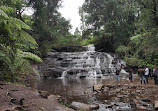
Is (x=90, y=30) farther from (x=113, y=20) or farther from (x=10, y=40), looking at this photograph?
(x=10, y=40)

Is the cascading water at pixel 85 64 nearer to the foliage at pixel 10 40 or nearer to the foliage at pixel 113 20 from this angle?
the foliage at pixel 113 20

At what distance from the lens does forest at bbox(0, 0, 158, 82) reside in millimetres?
4406

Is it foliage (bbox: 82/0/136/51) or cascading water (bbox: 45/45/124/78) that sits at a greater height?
foliage (bbox: 82/0/136/51)

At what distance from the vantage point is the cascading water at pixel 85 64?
13.9 m

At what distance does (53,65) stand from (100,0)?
1526 centimetres

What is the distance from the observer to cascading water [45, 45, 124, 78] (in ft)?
45.6

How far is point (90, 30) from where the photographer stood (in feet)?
83.0

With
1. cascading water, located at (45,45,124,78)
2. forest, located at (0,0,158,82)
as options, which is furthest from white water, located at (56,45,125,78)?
forest, located at (0,0,158,82)

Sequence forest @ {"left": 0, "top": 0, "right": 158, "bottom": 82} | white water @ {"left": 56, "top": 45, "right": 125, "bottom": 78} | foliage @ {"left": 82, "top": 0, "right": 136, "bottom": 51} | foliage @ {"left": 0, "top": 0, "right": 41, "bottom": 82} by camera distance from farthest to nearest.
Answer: foliage @ {"left": 82, "top": 0, "right": 136, "bottom": 51} → white water @ {"left": 56, "top": 45, "right": 125, "bottom": 78} → forest @ {"left": 0, "top": 0, "right": 158, "bottom": 82} → foliage @ {"left": 0, "top": 0, "right": 41, "bottom": 82}

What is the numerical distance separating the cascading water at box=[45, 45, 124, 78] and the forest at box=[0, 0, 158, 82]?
82.8 inches

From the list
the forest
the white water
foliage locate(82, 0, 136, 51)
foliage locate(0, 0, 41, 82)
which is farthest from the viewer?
foliage locate(82, 0, 136, 51)

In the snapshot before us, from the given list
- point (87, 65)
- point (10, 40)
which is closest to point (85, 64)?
point (87, 65)

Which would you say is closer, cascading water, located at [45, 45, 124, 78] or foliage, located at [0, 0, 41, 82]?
foliage, located at [0, 0, 41, 82]

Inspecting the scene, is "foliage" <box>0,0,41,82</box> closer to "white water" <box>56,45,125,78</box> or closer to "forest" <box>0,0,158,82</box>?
"forest" <box>0,0,158,82</box>
